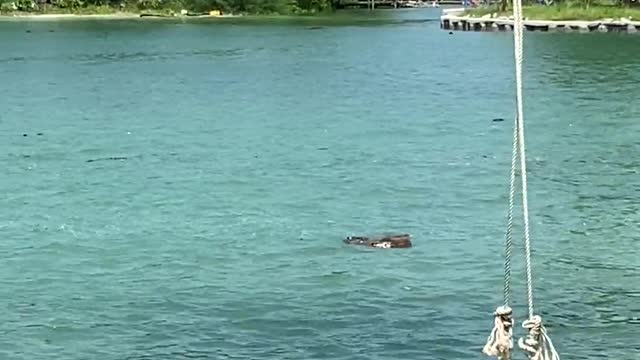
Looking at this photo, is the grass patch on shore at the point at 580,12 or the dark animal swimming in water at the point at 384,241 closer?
the dark animal swimming in water at the point at 384,241

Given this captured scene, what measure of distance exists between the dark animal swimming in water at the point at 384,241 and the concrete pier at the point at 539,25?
68.3 metres

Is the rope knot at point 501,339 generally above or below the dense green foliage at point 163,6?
below

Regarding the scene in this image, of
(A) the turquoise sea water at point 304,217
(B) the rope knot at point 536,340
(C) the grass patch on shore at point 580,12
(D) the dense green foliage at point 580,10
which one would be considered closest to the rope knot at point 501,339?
(B) the rope knot at point 536,340

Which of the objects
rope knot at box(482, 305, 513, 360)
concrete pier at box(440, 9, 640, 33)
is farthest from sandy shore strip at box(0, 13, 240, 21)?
rope knot at box(482, 305, 513, 360)

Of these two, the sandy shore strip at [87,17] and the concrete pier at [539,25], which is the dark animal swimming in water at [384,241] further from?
the sandy shore strip at [87,17]

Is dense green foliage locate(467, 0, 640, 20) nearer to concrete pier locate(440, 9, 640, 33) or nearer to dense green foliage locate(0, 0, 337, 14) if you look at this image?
concrete pier locate(440, 9, 640, 33)

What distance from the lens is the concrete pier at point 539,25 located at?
284 ft

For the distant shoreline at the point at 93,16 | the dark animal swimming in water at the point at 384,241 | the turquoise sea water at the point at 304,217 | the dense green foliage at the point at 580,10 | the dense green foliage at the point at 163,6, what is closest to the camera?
the turquoise sea water at the point at 304,217

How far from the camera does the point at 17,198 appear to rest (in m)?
25.7

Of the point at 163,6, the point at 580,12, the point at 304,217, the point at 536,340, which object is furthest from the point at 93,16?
the point at 536,340

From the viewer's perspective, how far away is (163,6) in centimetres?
14775

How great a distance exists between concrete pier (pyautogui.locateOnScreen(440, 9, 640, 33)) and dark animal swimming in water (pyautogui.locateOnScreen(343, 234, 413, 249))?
224 ft

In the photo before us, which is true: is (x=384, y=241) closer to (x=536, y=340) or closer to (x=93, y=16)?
(x=536, y=340)

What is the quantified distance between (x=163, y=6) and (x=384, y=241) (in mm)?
130345
